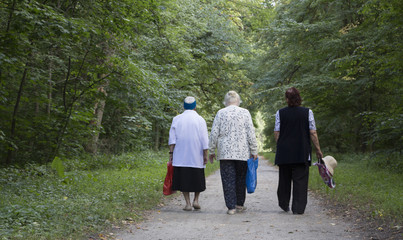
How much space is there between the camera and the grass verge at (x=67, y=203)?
16.9 feet

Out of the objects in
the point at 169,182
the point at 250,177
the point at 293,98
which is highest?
the point at 293,98

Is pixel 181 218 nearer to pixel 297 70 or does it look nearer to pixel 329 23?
pixel 329 23

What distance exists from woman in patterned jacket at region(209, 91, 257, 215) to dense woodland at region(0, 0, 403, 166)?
137 inches

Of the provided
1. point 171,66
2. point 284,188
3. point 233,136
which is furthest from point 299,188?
point 171,66

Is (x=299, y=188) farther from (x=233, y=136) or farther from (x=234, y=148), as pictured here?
(x=233, y=136)

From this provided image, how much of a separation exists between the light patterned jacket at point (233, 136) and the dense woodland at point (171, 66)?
343 centimetres

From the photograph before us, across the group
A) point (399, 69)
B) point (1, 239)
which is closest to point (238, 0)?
point (399, 69)

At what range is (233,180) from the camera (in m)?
7.67

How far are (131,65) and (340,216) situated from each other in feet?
21.8

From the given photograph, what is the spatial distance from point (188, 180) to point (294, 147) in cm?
200

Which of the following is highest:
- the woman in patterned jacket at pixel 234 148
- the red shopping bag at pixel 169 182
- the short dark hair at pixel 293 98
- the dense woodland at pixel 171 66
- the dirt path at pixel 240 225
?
the dense woodland at pixel 171 66

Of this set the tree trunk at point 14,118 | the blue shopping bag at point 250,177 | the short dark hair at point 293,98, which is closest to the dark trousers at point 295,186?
the blue shopping bag at point 250,177

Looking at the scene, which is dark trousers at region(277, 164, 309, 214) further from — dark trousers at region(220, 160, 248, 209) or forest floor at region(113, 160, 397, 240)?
dark trousers at region(220, 160, 248, 209)

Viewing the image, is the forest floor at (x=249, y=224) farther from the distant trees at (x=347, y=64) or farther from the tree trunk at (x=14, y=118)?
the distant trees at (x=347, y=64)
